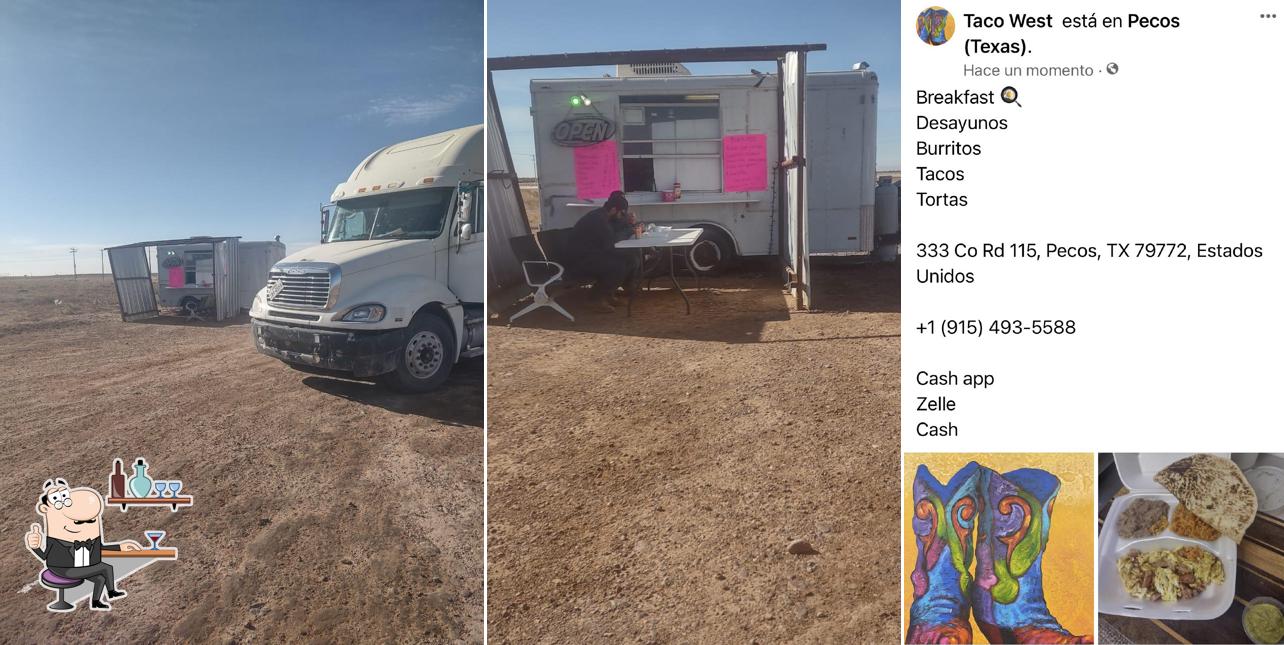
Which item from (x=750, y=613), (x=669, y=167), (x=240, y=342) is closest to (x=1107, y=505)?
(x=750, y=613)

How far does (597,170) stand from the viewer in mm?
7395

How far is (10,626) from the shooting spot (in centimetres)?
151

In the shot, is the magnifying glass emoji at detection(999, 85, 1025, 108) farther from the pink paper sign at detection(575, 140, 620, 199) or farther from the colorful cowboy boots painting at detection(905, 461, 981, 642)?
the pink paper sign at detection(575, 140, 620, 199)

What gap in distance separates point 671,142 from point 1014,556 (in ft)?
21.8

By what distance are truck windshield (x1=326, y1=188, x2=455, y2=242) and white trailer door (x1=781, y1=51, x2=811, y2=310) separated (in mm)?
4133

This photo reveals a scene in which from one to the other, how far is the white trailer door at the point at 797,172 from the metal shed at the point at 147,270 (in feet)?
15.6

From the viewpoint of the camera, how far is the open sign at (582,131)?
7.32m

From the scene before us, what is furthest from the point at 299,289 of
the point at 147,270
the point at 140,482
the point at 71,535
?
the point at 71,535

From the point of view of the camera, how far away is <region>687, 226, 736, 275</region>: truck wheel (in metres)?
7.69

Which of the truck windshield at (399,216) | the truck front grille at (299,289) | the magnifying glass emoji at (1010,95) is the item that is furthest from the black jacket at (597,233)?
the magnifying glass emoji at (1010,95)

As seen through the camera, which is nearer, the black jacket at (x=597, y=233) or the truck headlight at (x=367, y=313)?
the truck headlight at (x=367, y=313)

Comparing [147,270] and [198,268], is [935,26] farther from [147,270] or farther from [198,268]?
[147,270]

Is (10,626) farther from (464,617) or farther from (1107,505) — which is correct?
(1107,505)

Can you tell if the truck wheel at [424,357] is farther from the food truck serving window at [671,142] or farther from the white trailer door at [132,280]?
the food truck serving window at [671,142]
